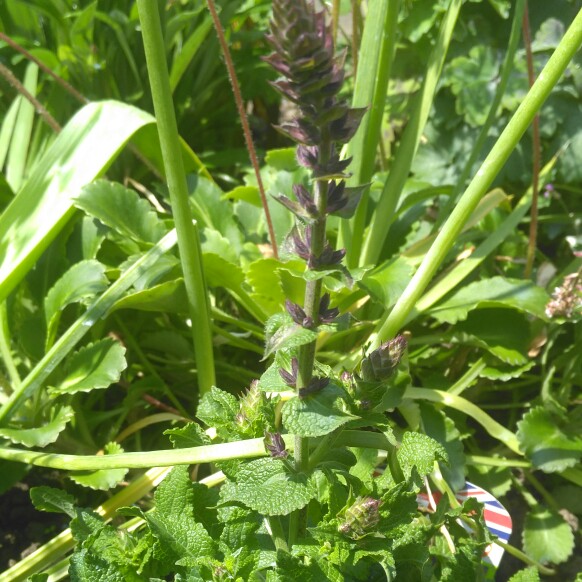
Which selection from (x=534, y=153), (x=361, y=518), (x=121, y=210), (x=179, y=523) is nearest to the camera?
(x=361, y=518)

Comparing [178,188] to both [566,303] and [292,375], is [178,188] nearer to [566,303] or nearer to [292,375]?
[292,375]

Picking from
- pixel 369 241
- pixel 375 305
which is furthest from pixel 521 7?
pixel 375 305

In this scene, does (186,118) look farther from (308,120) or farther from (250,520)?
(308,120)

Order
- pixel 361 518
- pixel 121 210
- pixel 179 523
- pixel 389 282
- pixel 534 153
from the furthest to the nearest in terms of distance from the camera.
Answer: pixel 534 153 < pixel 121 210 < pixel 389 282 < pixel 179 523 < pixel 361 518

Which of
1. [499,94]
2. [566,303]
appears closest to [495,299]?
[566,303]

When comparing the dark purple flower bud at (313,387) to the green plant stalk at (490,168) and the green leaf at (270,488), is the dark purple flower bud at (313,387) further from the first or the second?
the green plant stalk at (490,168)

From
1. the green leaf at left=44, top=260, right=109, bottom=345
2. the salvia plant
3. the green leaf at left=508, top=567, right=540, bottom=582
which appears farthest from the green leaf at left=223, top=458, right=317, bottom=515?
the green leaf at left=44, top=260, right=109, bottom=345

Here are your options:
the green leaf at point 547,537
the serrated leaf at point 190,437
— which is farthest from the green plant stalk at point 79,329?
the green leaf at point 547,537

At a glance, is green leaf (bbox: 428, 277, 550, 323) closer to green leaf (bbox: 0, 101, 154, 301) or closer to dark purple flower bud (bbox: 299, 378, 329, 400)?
dark purple flower bud (bbox: 299, 378, 329, 400)
